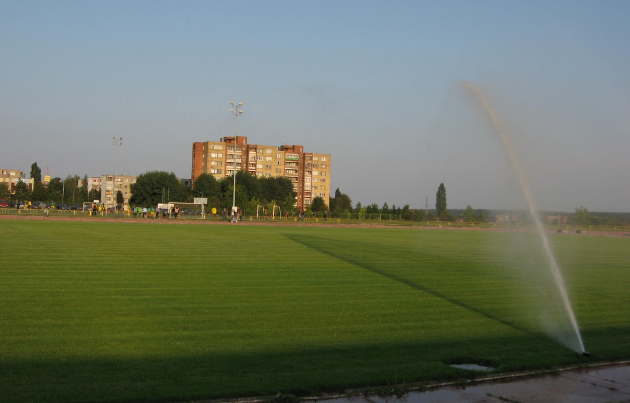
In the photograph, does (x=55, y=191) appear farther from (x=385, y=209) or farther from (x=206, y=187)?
(x=385, y=209)

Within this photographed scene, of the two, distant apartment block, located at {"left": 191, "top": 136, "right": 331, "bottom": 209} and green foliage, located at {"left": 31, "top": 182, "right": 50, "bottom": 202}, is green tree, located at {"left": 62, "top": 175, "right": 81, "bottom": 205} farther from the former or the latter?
distant apartment block, located at {"left": 191, "top": 136, "right": 331, "bottom": 209}

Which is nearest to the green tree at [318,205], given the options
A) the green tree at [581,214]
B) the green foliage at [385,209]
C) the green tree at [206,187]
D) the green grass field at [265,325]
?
the green tree at [206,187]

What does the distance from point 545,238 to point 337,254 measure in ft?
52.6

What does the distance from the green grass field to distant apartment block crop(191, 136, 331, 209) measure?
127569 mm

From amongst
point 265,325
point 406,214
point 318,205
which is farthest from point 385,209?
point 265,325

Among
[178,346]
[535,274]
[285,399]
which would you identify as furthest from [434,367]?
[535,274]

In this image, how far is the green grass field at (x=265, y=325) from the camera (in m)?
7.57

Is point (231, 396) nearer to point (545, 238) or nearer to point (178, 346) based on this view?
point (178, 346)

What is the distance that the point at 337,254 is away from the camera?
1049 inches

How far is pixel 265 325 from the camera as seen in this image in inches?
428

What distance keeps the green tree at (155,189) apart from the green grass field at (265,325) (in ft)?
335

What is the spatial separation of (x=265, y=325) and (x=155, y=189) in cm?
11525

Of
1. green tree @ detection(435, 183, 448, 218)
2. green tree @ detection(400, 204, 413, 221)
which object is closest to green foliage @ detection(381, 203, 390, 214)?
green tree @ detection(400, 204, 413, 221)

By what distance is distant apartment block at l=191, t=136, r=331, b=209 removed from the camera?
151 m
